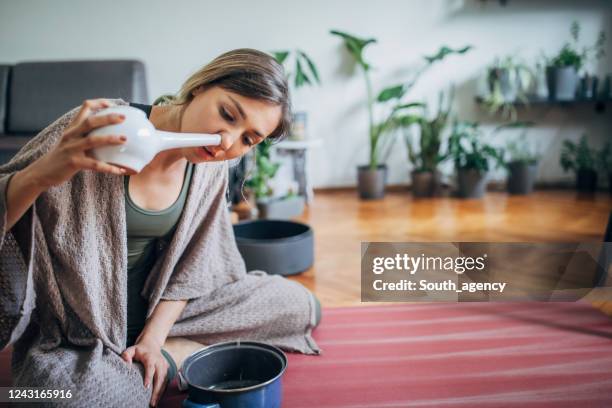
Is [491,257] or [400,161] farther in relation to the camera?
[400,161]

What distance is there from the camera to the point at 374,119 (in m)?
3.19

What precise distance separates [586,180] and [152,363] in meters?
2.96

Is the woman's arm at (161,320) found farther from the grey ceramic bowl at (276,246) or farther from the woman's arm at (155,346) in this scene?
the grey ceramic bowl at (276,246)

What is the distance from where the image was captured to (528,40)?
10.2 feet

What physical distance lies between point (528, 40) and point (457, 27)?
1.44 feet

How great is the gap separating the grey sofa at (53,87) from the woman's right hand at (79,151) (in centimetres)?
211

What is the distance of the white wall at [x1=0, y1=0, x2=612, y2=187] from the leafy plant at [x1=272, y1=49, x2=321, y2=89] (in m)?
0.07

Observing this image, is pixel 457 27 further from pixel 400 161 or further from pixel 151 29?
pixel 151 29

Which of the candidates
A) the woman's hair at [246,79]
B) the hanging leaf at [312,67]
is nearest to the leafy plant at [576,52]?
the hanging leaf at [312,67]

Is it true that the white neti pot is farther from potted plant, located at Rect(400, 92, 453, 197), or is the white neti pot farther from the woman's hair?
potted plant, located at Rect(400, 92, 453, 197)

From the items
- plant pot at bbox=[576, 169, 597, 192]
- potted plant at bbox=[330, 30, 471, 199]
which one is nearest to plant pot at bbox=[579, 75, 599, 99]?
plant pot at bbox=[576, 169, 597, 192]

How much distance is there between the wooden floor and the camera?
5.73ft

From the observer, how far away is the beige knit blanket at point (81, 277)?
0.77 m

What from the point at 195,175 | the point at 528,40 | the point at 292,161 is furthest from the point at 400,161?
the point at 195,175
